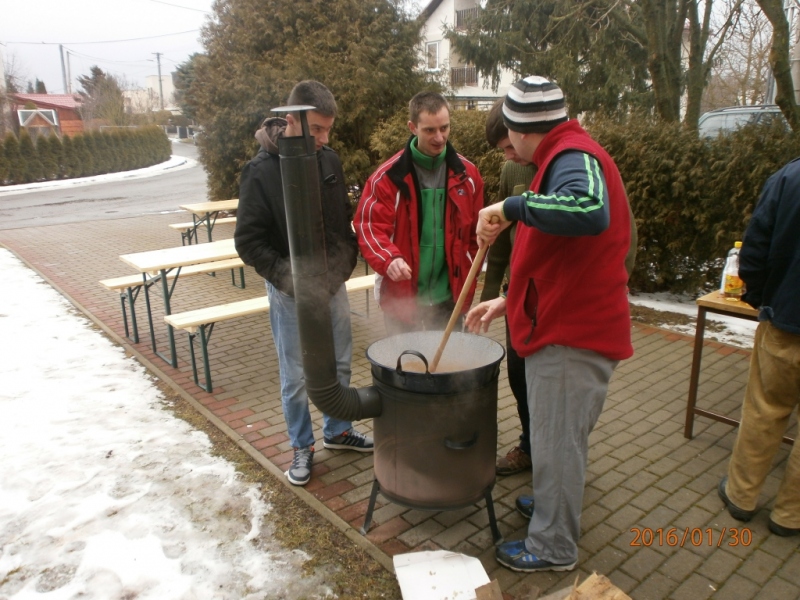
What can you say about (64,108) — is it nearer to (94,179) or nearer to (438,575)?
(94,179)

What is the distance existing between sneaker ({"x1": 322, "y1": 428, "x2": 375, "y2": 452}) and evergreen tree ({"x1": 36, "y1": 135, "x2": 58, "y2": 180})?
25.2 metres

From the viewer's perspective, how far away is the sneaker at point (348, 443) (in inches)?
141

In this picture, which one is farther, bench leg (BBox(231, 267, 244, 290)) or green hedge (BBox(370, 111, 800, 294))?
bench leg (BBox(231, 267, 244, 290))

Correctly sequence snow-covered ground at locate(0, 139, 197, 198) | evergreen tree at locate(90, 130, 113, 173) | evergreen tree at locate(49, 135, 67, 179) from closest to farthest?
snow-covered ground at locate(0, 139, 197, 198) → evergreen tree at locate(49, 135, 67, 179) → evergreen tree at locate(90, 130, 113, 173)

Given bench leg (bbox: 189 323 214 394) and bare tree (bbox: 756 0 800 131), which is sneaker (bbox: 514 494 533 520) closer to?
bench leg (bbox: 189 323 214 394)

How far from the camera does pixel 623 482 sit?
3.23m

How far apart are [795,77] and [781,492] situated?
5.31 m

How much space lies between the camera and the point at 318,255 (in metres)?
2.43

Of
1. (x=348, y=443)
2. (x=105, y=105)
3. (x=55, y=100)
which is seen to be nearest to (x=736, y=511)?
(x=348, y=443)

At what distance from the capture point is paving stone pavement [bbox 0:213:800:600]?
2568 millimetres

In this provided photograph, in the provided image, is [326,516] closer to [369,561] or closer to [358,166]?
[369,561]

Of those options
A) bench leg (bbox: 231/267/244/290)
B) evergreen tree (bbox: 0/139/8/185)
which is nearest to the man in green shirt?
bench leg (bbox: 231/267/244/290)

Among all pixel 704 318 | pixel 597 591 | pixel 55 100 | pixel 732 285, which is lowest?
pixel 597 591
